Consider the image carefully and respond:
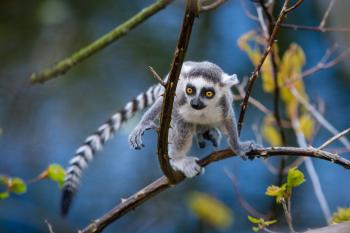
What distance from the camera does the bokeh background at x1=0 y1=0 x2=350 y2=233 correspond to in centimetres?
602

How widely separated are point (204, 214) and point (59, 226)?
51.0 inches

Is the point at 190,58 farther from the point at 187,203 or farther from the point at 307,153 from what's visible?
the point at 307,153

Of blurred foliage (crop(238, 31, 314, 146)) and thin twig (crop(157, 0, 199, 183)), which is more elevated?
blurred foliage (crop(238, 31, 314, 146))

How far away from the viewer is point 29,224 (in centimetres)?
545

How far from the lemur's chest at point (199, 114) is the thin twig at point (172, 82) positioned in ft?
2.01

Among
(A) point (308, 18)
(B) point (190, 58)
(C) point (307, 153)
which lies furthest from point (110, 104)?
(C) point (307, 153)

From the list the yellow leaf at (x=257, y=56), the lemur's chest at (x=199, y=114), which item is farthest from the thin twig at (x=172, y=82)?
the yellow leaf at (x=257, y=56)

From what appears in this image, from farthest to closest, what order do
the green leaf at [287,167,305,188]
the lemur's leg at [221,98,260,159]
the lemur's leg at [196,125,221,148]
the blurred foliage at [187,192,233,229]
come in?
the blurred foliage at [187,192,233,229] → the lemur's leg at [196,125,221,148] → the lemur's leg at [221,98,260,159] → the green leaf at [287,167,305,188]

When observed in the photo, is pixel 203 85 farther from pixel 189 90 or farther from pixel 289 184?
pixel 289 184

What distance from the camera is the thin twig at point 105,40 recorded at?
3018 mm

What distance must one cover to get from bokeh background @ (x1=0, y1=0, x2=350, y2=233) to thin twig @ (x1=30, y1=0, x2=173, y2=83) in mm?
2252

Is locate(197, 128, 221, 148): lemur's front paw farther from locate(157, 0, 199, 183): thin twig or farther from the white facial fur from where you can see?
locate(157, 0, 199, 183): thin twig

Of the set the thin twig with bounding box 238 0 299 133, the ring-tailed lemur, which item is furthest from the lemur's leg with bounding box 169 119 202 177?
the thin twig with bounding box 238 0 299 133

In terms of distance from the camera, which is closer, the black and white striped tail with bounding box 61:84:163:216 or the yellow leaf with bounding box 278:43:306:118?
the black and white striped tail with bounding box 61:84:163:216
